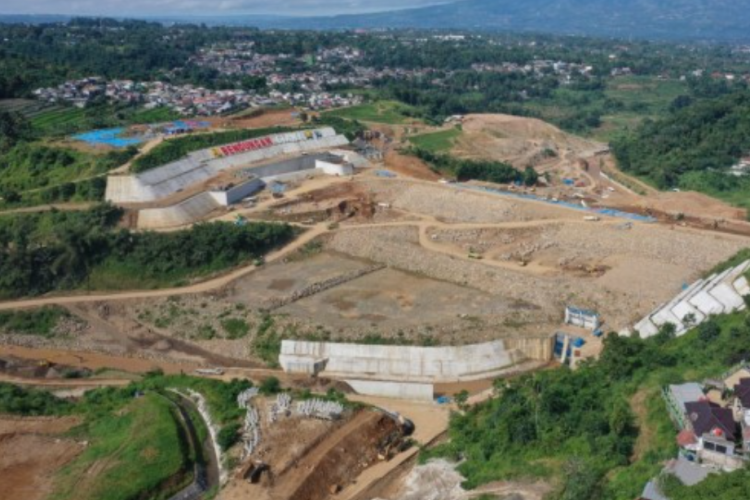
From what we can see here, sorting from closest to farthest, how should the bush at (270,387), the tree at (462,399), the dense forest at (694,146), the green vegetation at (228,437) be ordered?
the green vegetation at (228,437) → the tree at (462,399) → the bush at (270,387) → the dense forest at (694,146)

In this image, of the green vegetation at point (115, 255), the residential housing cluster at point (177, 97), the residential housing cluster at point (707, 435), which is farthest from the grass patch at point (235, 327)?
the residential housing cluster at point (177, 97)

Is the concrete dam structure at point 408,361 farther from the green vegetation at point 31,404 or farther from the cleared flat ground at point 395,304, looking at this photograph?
the green vegetation at point 31,404

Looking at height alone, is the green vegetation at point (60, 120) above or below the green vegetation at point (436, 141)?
above

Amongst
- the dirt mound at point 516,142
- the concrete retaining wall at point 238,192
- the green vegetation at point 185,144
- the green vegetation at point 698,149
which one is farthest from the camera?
the dirt mound at point 516,142

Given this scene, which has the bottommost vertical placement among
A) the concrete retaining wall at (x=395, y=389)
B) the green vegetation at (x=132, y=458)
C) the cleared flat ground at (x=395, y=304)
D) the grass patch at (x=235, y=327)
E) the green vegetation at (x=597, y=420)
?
the grass patch at (x=235, y=327)

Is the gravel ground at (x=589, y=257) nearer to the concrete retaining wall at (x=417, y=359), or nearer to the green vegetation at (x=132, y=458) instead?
the concrete retaining wall at (x=417, y=359)

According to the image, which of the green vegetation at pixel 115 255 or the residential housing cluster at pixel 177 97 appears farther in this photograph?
the residential housing cluster at pixel 177 97

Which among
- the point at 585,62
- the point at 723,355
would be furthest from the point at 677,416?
the point at 585,62
